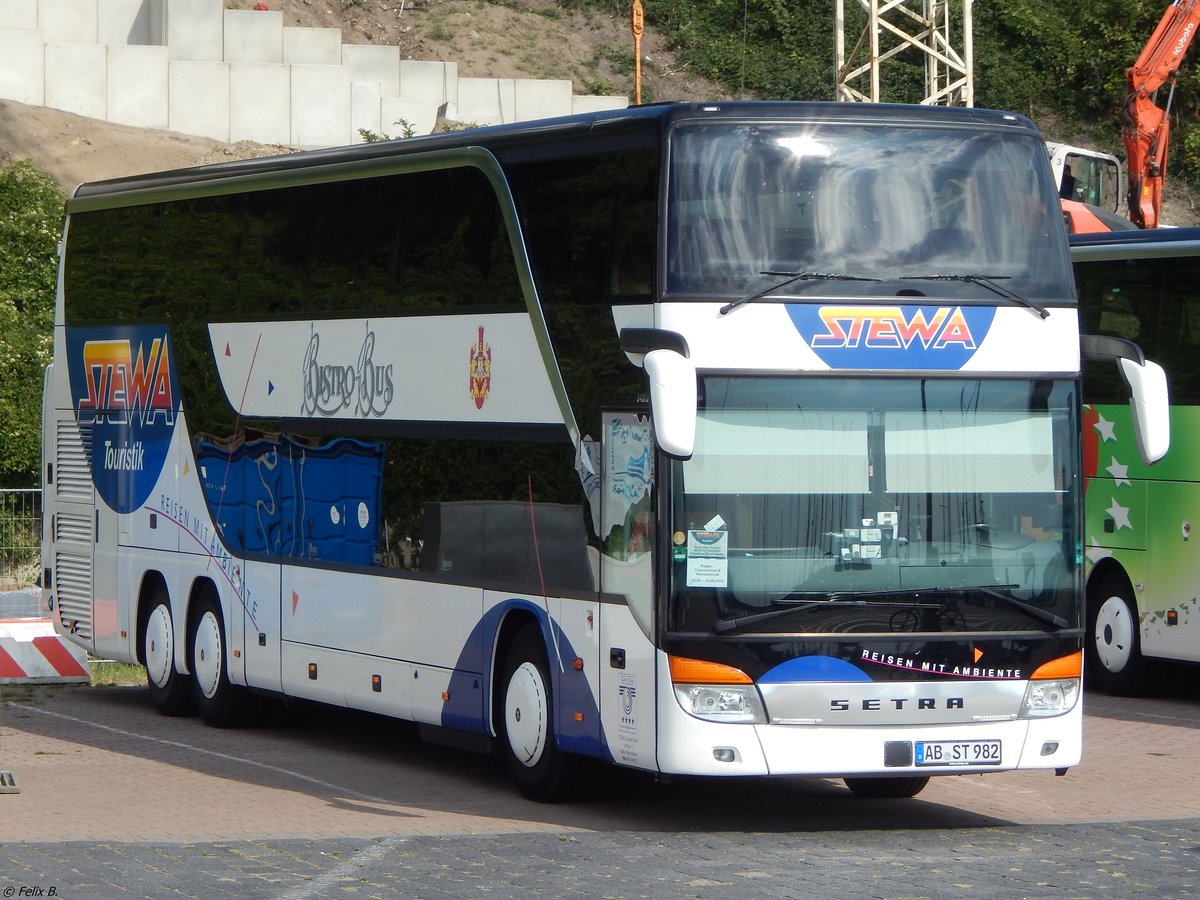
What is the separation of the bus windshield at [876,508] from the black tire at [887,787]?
1976mm

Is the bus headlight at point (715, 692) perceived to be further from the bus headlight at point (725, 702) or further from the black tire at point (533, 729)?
the black tire at point (533, 729)

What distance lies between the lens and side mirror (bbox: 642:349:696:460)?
10.5 meters

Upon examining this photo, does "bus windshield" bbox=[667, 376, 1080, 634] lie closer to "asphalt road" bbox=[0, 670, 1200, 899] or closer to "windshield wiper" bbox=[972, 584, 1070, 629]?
"windshield wiper" bbox=[972, 584, 1070, 629]

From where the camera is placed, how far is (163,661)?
1783 cm

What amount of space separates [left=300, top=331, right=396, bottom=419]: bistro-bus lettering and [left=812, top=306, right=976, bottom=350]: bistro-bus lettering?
12.5 feet

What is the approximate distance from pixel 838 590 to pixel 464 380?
320 cm

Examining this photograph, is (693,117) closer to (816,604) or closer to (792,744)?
(816,604)

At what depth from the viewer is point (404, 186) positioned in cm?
1417

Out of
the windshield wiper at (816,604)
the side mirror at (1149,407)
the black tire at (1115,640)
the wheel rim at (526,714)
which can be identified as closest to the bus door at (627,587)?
the windshield wiper at (816,604)

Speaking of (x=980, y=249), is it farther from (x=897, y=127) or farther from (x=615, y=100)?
(x=615, y=100)

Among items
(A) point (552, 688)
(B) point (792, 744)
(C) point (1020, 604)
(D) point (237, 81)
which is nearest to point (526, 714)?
(A) point (552, 688)

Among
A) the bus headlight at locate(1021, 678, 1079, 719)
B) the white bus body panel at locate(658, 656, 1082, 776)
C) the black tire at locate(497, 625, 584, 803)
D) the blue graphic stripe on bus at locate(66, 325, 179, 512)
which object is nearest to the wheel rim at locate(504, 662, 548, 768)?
the black tire at locate(497, 625, 584, 803)

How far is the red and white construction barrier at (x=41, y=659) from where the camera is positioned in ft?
64.4

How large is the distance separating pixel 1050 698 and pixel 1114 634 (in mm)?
7806
